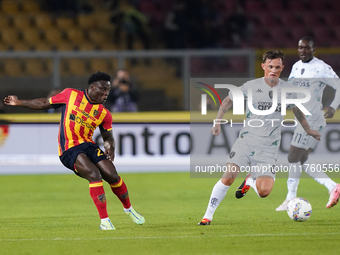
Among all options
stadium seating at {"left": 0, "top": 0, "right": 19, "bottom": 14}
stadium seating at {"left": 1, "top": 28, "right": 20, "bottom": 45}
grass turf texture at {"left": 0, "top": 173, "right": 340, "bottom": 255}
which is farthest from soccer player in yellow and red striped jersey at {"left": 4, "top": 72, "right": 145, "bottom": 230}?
stadium seating at {"left": 0, "top": 0, "right": 19, "bottom": 14}

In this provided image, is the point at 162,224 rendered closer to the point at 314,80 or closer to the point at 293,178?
the point at 293,178

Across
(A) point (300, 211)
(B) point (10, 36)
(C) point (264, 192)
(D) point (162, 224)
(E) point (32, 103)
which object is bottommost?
(D) point (162, 224)

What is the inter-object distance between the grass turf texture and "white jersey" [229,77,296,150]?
100 centimetres

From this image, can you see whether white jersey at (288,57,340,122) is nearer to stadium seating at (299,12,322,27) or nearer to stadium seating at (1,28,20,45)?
stadium seating at (1,28,20,45)

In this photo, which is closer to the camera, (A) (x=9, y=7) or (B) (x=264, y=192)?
(B) (x=264, y=192)

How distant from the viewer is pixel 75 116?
Result: 6750 millimetres

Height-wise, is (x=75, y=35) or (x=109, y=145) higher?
(x=75, y=35)

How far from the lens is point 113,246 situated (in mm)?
5652

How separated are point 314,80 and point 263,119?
1.95m

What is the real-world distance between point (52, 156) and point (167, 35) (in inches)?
215

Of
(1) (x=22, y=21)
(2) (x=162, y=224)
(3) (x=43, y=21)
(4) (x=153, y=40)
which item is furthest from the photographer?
(4) (x=153, y=40)

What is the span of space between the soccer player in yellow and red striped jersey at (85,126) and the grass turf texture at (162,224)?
63cm

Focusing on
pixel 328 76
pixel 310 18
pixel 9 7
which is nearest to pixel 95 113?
pixel 328 76

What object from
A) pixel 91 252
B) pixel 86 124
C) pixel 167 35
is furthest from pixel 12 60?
pixel 91 252
